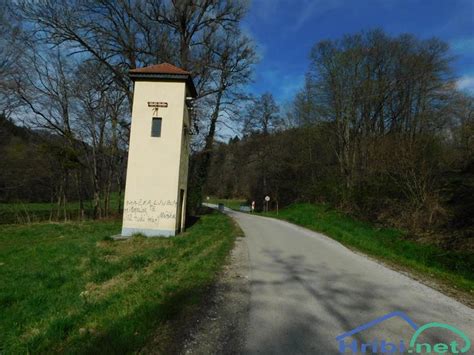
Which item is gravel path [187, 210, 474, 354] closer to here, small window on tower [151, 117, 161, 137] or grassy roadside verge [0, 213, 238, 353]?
grassy roadside verge [0, 213, 238, 353]

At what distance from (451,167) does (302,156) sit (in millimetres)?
18710

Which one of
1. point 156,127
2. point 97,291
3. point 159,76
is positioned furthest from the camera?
point 159,76

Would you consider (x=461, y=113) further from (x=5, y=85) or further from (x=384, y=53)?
(x=5, y=85)

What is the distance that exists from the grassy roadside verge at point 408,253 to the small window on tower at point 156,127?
30.9 ft

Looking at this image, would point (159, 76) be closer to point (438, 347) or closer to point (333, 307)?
point (333, 307)

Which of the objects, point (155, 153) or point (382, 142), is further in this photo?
point (382, 142)

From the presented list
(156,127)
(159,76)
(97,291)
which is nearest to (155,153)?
(156,127)

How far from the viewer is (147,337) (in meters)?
3.69

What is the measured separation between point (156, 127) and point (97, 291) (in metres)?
8.77

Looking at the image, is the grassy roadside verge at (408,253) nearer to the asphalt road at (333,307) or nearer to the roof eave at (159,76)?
the asphalt road at (333,307)

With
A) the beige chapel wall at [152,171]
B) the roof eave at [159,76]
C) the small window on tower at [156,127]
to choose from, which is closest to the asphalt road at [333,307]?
the beige chapel wall at [152,171]

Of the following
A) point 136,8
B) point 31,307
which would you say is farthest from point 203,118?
point 31,307

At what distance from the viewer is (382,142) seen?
18.2m

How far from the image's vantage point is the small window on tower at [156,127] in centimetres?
1321
